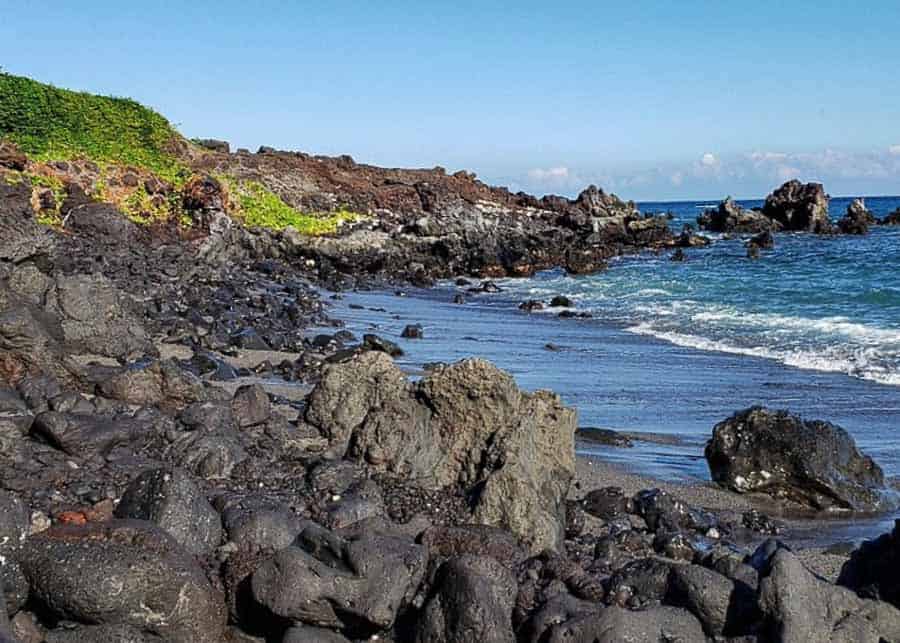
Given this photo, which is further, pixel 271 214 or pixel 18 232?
pixel 271 214

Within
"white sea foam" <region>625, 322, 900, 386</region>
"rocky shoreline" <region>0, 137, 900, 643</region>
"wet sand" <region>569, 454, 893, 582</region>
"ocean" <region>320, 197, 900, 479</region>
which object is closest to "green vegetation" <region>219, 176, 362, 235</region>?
"ocean" <region>320, 197, 900, 479</region>

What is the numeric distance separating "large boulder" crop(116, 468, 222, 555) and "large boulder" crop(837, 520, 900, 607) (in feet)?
12.2

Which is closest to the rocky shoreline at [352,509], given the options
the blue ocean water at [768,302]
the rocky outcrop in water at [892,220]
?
the blue ocean water at [768,302]

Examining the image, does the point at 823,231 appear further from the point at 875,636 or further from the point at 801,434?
the point at 875,636

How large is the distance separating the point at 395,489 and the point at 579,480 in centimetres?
184

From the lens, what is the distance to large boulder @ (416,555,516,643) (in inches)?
203

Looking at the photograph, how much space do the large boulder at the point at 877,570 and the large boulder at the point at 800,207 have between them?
5694 centimetres

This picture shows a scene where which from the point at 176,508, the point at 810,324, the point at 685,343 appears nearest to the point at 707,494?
the point at 176,508

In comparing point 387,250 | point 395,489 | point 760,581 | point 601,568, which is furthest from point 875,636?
point 387,250

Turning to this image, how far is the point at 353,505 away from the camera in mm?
6637

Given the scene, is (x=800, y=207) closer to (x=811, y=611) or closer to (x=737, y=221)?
(x=737, y=221)

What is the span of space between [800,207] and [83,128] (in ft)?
149

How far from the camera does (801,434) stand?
8664 mm

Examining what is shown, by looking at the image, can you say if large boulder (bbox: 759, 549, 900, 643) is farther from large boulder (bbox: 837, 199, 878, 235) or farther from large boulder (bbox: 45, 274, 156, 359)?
large boulder (bbox: 837, 199, 878, 235)
